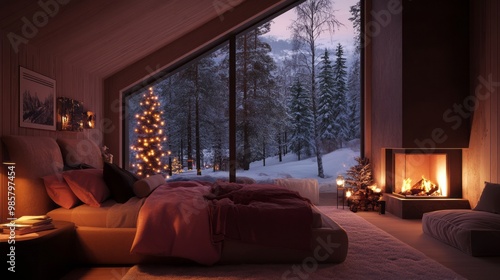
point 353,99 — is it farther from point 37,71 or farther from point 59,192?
point 59,192

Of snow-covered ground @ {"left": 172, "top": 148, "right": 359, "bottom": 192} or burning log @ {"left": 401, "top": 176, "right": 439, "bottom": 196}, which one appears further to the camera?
snow-covered ground @ {"left": 172, "top": 148, "right": 359, "bottom": 192}

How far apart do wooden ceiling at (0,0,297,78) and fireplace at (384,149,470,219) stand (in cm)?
418

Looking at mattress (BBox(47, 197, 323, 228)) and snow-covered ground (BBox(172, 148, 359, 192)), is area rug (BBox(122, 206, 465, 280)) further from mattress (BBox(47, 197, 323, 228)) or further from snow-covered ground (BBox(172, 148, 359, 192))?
snow-covered ground (BBox(172, 148, 359, 192))

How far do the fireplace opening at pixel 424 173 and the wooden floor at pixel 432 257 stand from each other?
1.04m

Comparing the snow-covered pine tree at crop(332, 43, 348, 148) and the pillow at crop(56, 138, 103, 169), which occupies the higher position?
the snow-covered pine tree at crop(332, 43, 348, 148)

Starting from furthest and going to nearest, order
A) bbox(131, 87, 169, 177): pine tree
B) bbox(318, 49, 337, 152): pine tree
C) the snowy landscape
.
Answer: bbox(318, 49, 337, 152): pine tree, the snowy landscape, bbox(131, 87, 169, 177): pine tree

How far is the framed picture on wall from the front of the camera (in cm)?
427

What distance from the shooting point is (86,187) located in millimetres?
4055

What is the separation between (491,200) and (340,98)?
6.56 m

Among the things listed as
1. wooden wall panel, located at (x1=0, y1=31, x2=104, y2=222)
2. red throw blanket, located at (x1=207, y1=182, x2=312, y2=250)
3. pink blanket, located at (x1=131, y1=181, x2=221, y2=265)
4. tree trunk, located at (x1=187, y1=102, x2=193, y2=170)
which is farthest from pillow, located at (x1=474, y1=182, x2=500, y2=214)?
tree trunk, located at (x1=187, y1=102, x2=193, y2=170)

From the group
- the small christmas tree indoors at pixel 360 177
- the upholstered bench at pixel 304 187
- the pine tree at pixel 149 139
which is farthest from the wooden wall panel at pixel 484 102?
the pine tree at pixel 149 139

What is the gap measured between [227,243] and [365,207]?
4136 millimetres

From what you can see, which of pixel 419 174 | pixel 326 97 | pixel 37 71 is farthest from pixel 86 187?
pixel 326 97

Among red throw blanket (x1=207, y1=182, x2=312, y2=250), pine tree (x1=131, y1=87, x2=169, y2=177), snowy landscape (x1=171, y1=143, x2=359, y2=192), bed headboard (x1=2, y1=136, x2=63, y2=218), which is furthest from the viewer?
snowy landscape (x1=171, y1=143, x2=359, y2=192)
